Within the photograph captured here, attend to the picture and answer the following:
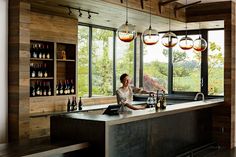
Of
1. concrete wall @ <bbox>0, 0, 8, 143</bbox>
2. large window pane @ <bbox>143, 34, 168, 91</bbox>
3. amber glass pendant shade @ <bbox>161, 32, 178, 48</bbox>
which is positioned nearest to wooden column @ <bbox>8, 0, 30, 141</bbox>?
concrete wall @ <bbox>0, 0, 8, 143</bbox>

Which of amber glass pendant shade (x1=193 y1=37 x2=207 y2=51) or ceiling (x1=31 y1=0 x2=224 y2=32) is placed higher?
ceiling (x1=31 y1=0 x2=224 y2=32)

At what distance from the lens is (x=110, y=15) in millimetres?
6996

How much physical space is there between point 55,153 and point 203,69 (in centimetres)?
605

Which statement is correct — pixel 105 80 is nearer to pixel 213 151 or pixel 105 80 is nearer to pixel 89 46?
pixel 89 46

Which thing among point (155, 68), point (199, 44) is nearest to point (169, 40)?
point (199, 44)

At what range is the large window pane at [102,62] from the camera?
27.8 ft

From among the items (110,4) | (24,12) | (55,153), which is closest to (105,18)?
(110,4)

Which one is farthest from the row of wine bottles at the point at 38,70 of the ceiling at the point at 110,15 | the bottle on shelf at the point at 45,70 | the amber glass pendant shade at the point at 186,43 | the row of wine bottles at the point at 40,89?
the amber glass pendant shade at the point at 186,43

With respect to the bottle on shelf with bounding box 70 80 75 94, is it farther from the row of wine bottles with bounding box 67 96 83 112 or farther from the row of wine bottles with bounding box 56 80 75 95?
the row of wine bottles with bounding box 67 96 83 112

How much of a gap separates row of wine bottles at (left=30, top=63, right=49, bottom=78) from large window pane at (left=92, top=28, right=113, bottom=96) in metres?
1.79

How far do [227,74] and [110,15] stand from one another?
2.70 meters

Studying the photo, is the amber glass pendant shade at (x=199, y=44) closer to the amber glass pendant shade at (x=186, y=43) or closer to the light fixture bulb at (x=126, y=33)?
the amber glass pendant shade at (x=186, y=43)

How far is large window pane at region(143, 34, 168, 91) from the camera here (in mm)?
9797

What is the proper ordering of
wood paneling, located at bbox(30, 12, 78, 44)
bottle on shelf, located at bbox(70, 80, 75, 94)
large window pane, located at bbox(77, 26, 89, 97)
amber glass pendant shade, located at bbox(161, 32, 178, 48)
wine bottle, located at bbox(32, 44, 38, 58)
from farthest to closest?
large window pane, located at bbox(77, 26, 89, 97) → bottle on shelf, located at bbox(70, 80, 75, 94) → wine bottle, located at bbox(32, 44, 38, 58) → wood paneling, located at bbox(30, 12, 78, 44) → amber glass pendant shade, located at bbox(161, 32, 178, 48)
